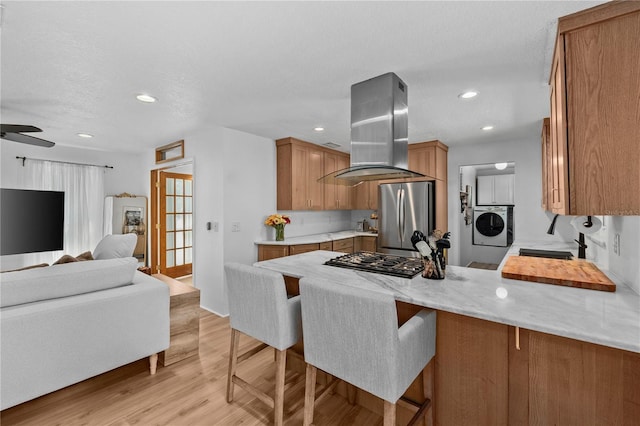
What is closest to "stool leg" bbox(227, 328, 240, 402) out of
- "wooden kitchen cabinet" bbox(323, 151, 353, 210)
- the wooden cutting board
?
the wooden cutting board

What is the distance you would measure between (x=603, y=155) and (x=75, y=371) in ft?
10.7

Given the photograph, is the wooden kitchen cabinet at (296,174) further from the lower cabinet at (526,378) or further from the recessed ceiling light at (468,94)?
the lower cabinet at (526,378)

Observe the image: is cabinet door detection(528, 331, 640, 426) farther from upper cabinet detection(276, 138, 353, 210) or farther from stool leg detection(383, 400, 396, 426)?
upper cabinet detection(276, 138, 353, 210)

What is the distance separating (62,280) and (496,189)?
605cm

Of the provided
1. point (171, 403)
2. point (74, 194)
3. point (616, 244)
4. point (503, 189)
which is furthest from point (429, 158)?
point (74, 194)

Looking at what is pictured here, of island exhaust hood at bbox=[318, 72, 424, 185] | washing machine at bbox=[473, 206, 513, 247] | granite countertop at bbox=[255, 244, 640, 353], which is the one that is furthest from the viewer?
washing machine at bbox=[473, 206, 513, 247]

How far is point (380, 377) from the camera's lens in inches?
48.8

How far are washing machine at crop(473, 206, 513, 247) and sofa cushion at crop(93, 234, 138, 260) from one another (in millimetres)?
5515

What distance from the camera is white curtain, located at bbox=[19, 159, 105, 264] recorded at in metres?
4.16

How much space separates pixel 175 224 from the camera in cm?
521

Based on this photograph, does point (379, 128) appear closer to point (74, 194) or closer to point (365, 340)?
point (365, 340)

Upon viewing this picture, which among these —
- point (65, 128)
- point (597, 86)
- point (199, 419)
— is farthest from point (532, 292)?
point (65, 128)

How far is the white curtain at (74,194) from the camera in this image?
A: 13.6ft

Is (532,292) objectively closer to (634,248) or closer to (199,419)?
(634,248)
